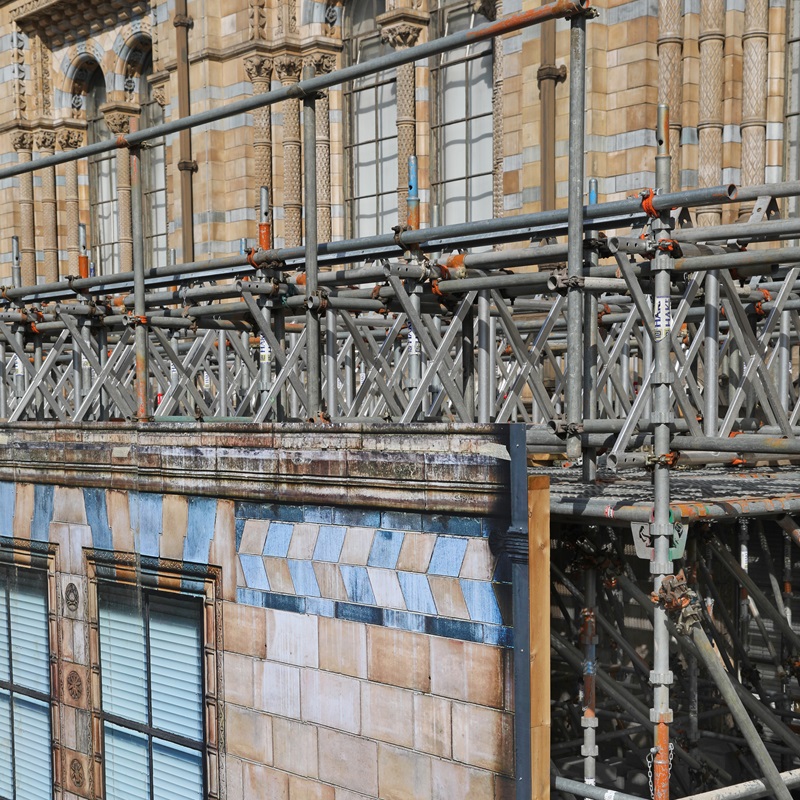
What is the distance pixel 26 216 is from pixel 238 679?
2283cm

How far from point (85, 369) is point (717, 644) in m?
8.71

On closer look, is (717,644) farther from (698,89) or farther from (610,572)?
(698,89)

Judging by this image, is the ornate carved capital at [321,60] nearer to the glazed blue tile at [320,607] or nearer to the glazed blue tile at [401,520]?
the glazed blue tile at [320,607]

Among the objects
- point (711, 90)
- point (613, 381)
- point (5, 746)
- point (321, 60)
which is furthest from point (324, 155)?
point (5, 746)

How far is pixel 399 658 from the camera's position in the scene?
7.69 metres

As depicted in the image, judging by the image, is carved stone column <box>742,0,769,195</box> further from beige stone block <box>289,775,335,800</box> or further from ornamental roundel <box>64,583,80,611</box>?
beige stone block <box>289,775,335,800</box>

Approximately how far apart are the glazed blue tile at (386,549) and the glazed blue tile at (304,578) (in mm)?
605

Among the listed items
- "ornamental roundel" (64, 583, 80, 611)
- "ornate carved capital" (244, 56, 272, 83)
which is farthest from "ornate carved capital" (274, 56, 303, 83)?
"ornamental roundel" (64, 583, 80, 611)

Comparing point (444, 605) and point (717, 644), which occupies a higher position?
point (444, 605)

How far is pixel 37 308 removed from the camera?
1371 cm

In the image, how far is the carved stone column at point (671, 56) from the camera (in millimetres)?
15719

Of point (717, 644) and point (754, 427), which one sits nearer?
point (717, 644)

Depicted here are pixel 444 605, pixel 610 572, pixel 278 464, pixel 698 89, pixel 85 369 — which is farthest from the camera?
pixel 698 89

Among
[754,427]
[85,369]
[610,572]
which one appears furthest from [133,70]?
[610,572]
